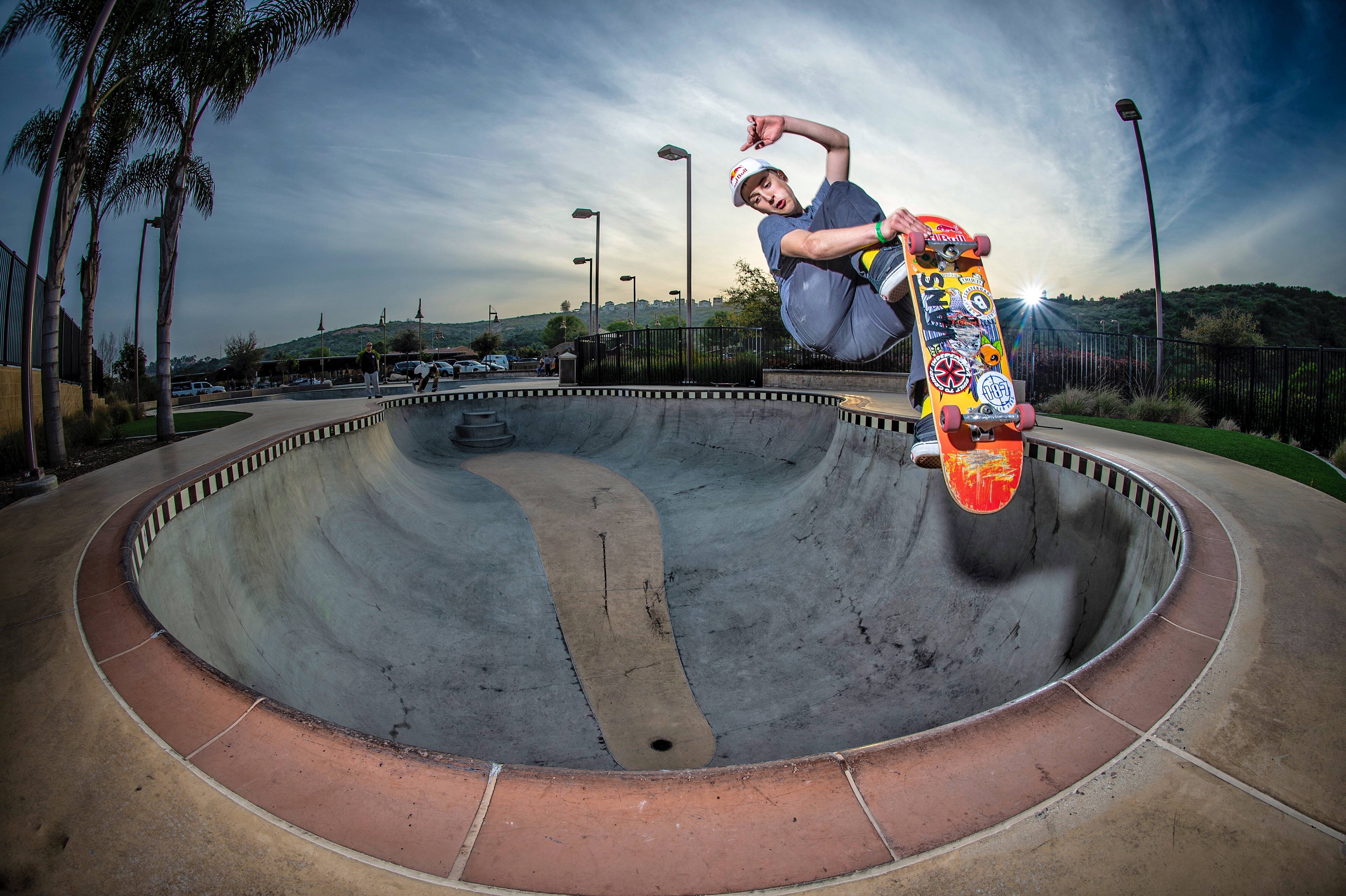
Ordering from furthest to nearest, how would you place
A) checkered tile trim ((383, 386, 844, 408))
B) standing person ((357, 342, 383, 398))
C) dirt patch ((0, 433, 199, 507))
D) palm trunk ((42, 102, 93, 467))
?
standing person ((357, 342, 383, 398)) → checkered tile trim ((383, 386, 844, 408)) → palm trunk ((42, 102, 93, 467)) → dirt patch ((0, 433, 199, 507))

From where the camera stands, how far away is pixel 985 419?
3762mm

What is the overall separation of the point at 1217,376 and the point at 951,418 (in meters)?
10.4

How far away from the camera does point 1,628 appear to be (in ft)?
8.93

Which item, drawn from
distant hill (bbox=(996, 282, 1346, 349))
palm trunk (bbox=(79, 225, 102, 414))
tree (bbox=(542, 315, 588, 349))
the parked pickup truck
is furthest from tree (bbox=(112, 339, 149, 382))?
tree (bbox=(542, 315, 588, 349))

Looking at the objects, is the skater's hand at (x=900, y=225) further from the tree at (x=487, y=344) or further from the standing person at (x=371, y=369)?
the tree at (x=487, y=344)

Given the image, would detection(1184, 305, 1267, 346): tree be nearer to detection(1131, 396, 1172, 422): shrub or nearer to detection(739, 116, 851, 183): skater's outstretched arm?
detection(1131, 396, 1172, 422): shrub

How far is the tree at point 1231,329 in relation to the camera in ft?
107

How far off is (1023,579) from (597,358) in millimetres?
17949

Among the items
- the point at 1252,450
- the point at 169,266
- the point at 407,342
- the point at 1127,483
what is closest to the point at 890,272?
the point at 1127,483

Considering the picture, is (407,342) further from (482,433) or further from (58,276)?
(58,276)

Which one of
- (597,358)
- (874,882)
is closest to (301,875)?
(874,882)

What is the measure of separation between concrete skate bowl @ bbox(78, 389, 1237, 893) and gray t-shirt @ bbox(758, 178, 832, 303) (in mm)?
2927

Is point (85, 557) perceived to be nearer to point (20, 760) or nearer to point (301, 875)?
point (20, 760)

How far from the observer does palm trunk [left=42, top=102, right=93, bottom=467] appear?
23.7 feet
